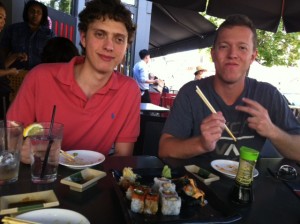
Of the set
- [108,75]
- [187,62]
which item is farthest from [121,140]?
[187,62]

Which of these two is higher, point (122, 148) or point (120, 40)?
point (120, 40)

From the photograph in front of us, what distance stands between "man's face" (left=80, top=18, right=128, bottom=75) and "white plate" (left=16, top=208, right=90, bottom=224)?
3.92 feet

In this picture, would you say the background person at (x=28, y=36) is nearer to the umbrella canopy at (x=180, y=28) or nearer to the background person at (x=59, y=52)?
the background person at (x=59, y=52)

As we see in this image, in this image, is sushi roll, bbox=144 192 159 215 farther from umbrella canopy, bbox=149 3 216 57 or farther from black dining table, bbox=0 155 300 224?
umbrella canopy, bbox=149 3 216 57

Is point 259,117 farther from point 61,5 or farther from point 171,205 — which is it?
point 61,5

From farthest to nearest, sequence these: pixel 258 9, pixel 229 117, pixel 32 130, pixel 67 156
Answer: pixel 258 9
pixel 229 117
pixel 67 156
pixel 32 130

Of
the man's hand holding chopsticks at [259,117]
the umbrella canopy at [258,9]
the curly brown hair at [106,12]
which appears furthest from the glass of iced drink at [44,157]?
the umbrella canopy at [258,9]

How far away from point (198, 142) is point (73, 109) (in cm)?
87

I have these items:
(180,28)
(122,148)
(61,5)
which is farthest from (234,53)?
(180,28)

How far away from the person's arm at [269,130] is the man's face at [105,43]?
90cm

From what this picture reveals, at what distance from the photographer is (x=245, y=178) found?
45.7 inches

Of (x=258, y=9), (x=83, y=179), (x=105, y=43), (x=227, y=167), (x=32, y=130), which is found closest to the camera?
(x=83, y=179)

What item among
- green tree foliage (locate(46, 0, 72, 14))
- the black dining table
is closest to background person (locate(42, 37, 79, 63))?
the black dining table

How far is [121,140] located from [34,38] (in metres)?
2.75
